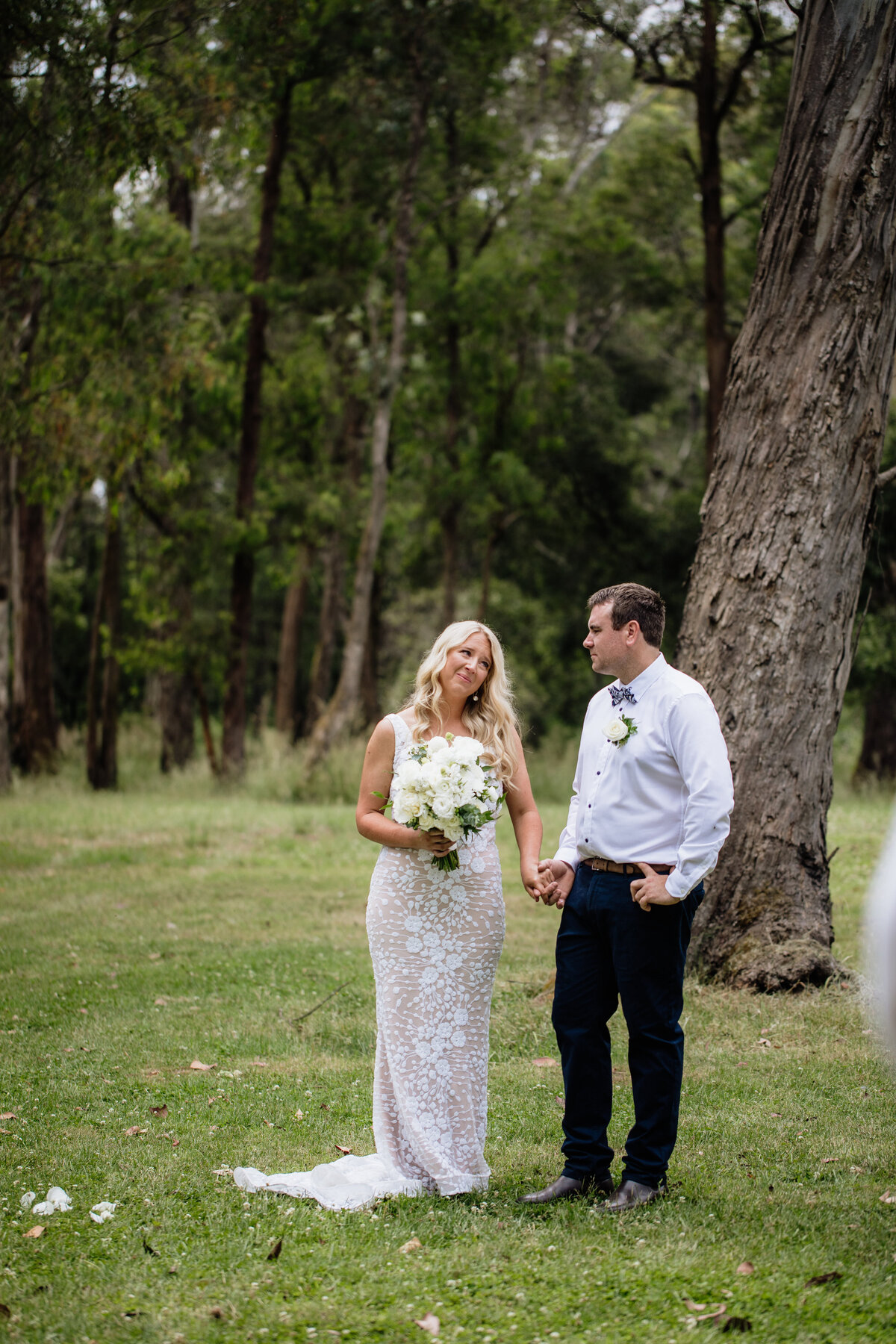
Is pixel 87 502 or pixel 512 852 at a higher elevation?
pixel 87 502

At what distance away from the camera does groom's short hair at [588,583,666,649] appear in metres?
4.53

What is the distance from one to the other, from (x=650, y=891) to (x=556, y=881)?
506mm

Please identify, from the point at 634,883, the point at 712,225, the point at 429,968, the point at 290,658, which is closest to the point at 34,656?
the point at 290,658

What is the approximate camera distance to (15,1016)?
24.5ft

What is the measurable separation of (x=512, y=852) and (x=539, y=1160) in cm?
875

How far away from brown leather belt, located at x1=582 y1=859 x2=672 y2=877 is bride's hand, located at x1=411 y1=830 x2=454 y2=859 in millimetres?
545

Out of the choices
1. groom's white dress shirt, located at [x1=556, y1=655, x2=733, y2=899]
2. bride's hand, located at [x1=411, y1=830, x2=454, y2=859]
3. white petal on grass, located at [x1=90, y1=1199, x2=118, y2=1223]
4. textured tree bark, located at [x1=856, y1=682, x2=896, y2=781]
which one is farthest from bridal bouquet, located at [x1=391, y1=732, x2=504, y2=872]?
textured tree bark, located at [x1=856, y1=682, x2=896, y2=781]

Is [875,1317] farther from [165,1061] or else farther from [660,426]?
[660,426]

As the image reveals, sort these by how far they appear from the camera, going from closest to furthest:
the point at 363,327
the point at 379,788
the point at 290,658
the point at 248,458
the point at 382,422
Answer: the point at 379,788, the point at 382,422, the point at 248,458, the point at 363,327, the point at 290,658

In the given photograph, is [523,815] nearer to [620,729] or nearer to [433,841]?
[433,841]

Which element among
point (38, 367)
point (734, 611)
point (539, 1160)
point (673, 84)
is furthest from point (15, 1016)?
point (673, 84)

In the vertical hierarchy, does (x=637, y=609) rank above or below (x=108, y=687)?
above

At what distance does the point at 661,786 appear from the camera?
14.5 ft

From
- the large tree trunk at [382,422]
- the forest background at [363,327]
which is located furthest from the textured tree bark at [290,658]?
the large tree trunk at [382,422]
